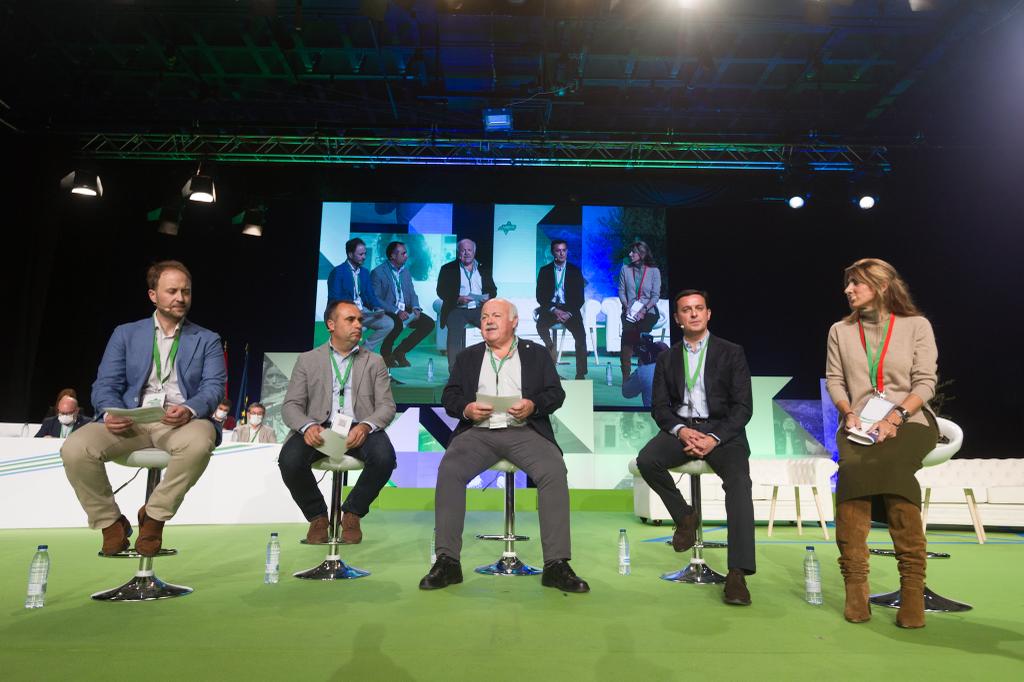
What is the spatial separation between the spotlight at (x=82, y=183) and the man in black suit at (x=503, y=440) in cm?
713

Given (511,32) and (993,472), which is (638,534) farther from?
(511,32)

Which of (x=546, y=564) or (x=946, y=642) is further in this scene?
(x=546, y=564)

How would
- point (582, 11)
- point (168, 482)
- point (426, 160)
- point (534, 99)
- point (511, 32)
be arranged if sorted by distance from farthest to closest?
point (426, 160) → point (534, 99) → point (511, 32) → point (582, 11) → point (168, 482)

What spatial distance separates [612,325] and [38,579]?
308 inches

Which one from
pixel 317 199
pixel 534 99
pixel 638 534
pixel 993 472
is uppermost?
pixel 534 99

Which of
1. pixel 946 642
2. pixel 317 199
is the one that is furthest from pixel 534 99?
pixel 946 642

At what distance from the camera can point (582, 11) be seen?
6.91 metres

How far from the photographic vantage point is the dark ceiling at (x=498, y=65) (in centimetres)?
723

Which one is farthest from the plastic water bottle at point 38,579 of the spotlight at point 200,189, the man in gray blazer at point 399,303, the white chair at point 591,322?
the white chair at point 591,322

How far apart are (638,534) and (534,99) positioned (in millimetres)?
5544

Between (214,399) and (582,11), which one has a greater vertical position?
(582,11)

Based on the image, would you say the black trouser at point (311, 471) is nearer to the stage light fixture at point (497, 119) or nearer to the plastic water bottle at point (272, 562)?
the plastic water bottle at point (272, 562)

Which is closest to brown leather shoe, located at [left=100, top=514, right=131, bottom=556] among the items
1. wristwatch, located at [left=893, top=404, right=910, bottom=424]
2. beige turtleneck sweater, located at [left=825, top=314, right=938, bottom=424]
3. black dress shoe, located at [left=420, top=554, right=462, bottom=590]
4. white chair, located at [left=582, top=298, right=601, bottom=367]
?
black dress shoe, located at [left=420, top=554, right=462, bottom=590]

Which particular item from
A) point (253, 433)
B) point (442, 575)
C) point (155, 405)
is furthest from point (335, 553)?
point (253, 433)
